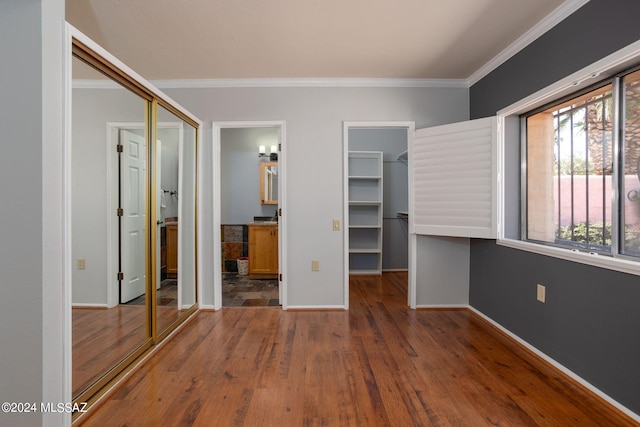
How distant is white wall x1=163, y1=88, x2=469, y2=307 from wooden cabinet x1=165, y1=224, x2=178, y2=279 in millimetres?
600

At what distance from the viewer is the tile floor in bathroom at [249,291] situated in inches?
140

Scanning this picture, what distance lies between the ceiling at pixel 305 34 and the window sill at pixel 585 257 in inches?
64.9

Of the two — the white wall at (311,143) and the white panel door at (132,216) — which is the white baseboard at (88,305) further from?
the white wall at (311,143)

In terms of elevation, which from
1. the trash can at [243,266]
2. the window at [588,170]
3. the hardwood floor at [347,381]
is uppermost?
the window at [588,170]

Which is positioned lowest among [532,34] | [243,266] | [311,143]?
[243,266]

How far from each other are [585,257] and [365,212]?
10.7 ft

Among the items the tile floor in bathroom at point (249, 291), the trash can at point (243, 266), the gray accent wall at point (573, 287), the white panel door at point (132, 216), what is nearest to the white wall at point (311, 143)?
the tile floor in bathroom at point (249, 291)

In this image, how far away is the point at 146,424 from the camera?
61.8 inches

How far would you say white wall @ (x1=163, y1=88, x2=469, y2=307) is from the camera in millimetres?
3283

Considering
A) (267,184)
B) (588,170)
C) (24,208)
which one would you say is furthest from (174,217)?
(588,170)

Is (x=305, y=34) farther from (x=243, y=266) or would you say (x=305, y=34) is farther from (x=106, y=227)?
(x=243, y=266)

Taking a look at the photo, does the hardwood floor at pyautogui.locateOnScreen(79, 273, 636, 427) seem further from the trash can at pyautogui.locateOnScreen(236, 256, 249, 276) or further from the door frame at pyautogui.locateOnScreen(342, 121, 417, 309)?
the trash can at pyautogui.locateOnScreen(236, 256, 249, 276)

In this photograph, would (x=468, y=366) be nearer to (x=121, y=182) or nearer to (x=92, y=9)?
(x=121, y=182)

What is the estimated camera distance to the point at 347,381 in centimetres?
195
